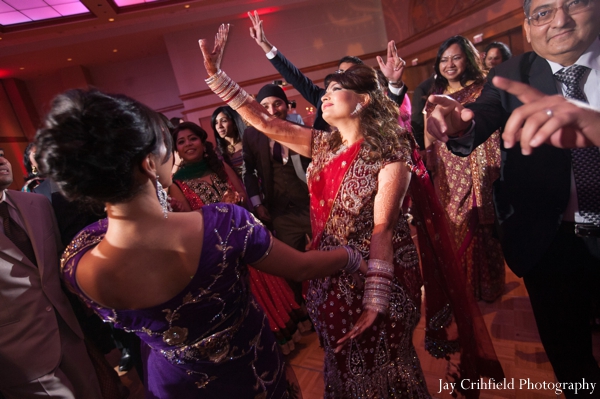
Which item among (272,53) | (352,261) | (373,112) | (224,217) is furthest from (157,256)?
(272,53)

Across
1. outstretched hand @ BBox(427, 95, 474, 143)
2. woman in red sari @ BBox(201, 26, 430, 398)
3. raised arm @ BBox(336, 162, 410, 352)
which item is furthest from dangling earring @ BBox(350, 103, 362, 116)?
outstretched hand @ BBox(427, 95, 474, 143)

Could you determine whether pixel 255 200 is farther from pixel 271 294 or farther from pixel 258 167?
pixel 271 294

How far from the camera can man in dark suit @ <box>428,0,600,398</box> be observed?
805 millimetres

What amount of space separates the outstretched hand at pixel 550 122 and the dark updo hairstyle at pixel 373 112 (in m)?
0.51

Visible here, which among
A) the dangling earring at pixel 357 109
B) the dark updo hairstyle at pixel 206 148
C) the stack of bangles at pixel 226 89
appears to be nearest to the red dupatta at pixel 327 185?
the dangling earring at pixel 357 109

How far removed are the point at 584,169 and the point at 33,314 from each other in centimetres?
212

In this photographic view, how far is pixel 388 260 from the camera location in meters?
1.07

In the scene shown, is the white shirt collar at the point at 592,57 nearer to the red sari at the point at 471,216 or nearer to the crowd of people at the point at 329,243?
the crowd of people at the point at 329,243

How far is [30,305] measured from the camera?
4.42 ft

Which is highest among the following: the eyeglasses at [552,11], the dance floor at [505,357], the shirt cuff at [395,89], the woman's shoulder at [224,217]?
the eyeglasses at [552,11]

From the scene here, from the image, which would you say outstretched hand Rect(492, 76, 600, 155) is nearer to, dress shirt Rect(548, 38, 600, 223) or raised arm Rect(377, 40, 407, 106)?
dress shirt Rect(548, 38, 600, 223)

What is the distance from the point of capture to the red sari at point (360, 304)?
1.19m

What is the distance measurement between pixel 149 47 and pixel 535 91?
28.2ft

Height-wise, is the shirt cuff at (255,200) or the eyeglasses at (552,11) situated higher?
the eyeglasses at (552,11)
